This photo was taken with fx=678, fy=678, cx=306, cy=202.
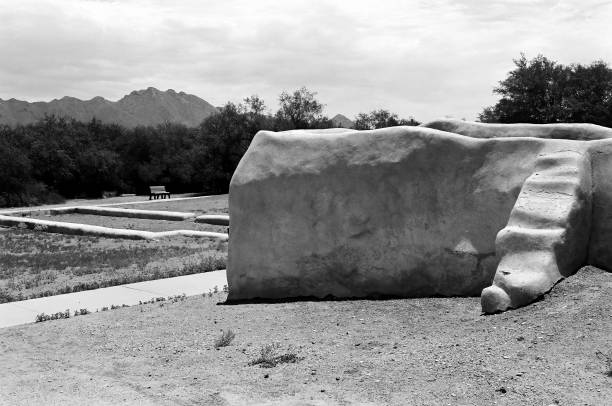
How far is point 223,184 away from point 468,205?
107 feet

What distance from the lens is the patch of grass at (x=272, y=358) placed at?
18.3 ft

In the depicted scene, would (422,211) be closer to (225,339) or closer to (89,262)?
(225,339)

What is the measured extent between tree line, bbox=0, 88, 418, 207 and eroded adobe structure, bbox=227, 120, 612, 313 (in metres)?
28.7

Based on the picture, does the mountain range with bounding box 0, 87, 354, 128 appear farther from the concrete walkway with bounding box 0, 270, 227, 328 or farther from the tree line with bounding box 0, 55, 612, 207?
the concrete walkway with bounding box 0, 270, 227, 328

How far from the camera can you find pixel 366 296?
794 cm

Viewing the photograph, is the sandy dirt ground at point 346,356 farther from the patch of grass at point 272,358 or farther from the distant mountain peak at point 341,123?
the distant mountain peak at point 341,123

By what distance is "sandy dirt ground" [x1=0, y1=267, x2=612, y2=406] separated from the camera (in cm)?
472

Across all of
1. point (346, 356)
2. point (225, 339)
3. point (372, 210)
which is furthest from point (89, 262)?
point (346, 356)

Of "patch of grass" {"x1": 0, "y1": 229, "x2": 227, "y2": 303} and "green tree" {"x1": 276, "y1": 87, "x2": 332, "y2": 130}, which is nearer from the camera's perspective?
"patch of grass" {"x1": 0, "y1": 229, "x2": 227, "y2": 303}

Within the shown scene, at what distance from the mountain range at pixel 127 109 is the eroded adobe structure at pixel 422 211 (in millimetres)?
110822

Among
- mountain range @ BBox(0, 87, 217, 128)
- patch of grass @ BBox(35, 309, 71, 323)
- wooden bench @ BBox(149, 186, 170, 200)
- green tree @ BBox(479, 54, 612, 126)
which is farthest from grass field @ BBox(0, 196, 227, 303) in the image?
mountain range @ BBox(0, 87, 217, 128)

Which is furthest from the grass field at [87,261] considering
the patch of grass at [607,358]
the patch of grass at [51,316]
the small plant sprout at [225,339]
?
the patch of grass at [607,358]

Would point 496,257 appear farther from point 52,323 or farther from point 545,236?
point 52,323

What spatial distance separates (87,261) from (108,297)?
4.11 meters
